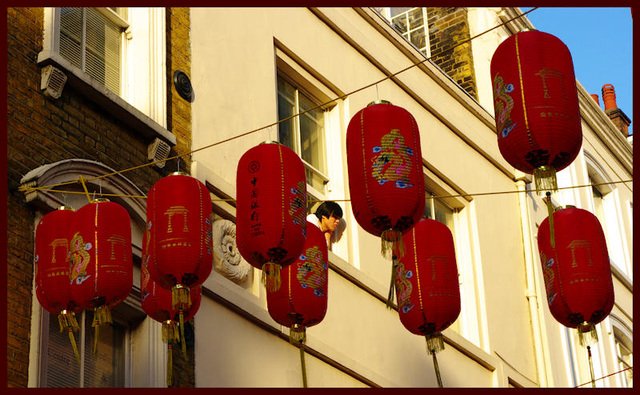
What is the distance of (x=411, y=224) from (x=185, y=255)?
66.4 inches

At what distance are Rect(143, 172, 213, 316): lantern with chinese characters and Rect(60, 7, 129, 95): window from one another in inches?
96.8

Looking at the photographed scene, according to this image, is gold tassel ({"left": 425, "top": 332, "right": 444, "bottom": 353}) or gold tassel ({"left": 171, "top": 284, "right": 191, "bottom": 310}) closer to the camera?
gold tassel ({"left": 171, "top": 284, "right": 191, "bottom": 310})

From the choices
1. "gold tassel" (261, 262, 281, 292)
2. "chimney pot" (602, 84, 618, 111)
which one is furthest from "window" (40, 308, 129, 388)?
"chimney pot" (602, 84, 618, 111)

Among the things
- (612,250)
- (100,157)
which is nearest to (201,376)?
(100,157)

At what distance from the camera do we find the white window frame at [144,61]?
12461 mm

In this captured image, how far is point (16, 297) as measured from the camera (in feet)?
33.3

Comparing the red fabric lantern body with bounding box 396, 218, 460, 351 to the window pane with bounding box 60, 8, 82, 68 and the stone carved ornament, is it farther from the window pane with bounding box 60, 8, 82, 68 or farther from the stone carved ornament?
the window pane with bounding box 60, 8, 82, 68

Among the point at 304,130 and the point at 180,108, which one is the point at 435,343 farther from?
the point at 304,130

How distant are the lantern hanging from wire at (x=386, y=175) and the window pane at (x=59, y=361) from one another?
255 centimetres

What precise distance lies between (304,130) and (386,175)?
5139mm

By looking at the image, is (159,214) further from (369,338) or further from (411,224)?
(369,338)

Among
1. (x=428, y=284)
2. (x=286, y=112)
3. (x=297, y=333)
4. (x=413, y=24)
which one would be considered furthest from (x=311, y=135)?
(x=413, y=24)

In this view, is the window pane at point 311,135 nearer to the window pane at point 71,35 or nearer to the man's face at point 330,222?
the man's face at point 330,222

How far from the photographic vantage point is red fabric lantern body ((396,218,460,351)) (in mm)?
10914
